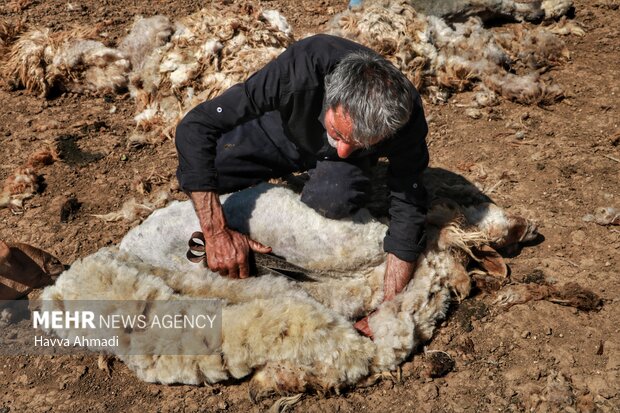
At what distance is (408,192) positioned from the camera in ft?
11.8

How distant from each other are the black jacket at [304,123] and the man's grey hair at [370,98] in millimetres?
255

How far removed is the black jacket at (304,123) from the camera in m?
3.43

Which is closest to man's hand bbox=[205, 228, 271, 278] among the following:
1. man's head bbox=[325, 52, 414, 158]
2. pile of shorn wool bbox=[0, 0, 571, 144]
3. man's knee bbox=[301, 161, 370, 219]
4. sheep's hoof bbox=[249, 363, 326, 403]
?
man's knee bbox=[301, 161, 370, 219]

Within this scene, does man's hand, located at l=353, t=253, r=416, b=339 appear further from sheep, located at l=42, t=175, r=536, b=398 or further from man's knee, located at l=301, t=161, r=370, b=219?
man's knee, located at l=301, t=161, r=370, b=219

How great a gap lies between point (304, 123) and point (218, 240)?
80 centimetres

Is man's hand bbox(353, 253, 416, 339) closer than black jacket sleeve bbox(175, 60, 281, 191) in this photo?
No

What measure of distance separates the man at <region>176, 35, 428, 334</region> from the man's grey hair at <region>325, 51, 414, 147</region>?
0.01 m

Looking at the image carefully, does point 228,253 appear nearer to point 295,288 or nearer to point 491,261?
point 295,288

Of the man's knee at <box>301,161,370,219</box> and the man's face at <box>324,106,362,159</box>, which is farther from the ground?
the man's face at <box>324,106,362,159</box>

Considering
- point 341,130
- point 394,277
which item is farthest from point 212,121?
point 394,277

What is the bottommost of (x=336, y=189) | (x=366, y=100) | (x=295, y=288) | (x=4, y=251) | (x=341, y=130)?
(x=295, y=288)

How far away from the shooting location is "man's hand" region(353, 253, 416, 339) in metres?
3.57

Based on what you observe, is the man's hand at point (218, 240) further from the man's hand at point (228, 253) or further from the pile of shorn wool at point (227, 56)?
the pile of shorn wool at point (227, 56)

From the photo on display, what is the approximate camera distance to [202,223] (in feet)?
11.6
